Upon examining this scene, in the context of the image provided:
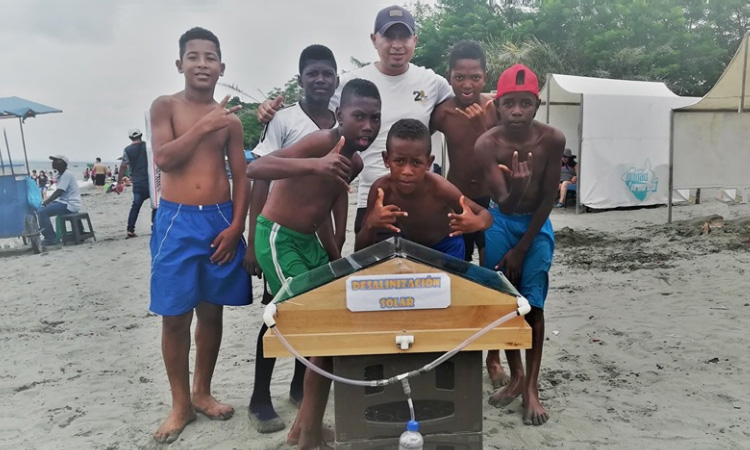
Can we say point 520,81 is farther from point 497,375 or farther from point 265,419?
point 265,419

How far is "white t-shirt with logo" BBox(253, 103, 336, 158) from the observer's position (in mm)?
3166

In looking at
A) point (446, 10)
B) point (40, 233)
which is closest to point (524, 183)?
point (40, 233)

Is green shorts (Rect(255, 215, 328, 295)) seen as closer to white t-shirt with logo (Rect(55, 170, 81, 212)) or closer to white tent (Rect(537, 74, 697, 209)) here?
white t-shirt with logo (Rect(55, 170, 81, 212))

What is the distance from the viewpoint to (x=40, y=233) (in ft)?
30.7

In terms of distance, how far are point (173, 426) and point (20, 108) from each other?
818 centimetres

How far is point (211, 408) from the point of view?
11.0ft

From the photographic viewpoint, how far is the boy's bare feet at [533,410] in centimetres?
319

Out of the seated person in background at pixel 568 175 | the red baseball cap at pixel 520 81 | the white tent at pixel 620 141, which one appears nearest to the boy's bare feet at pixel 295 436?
the red baseball cap at pixel 520 81

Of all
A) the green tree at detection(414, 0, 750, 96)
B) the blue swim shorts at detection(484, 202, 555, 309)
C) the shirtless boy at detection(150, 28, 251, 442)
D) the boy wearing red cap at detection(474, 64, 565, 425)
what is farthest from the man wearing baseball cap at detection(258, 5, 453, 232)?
the green tree at detection(414, 0, 750, 96)

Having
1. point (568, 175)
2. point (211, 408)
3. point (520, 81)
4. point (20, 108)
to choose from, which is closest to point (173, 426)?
point (211, 408)

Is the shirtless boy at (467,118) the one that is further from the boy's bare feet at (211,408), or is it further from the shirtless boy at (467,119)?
the boy's bare feet at (211,408)

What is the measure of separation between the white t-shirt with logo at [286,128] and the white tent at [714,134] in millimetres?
8259

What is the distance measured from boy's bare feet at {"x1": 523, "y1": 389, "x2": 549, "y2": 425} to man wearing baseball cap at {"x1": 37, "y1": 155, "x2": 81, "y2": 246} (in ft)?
28.2

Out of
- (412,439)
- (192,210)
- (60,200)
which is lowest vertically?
(412,439)
